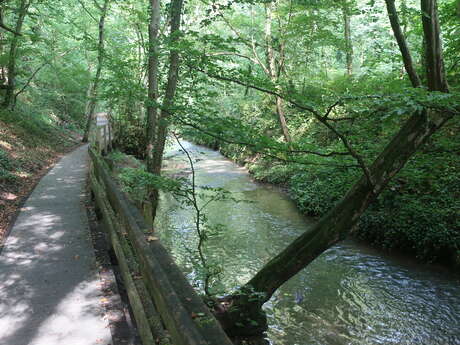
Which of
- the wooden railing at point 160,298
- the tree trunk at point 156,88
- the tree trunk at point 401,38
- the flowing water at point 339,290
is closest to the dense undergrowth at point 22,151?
the tree trunk at point 156,88

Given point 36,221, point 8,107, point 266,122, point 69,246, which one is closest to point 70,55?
point 8,107

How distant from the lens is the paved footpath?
382 centimetres

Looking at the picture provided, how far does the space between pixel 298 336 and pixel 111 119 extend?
14844 mm

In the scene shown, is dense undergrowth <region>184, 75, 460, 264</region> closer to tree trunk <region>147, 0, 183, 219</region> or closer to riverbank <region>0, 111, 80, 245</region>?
tree trunk <region>147, 0, 183, 219</region>

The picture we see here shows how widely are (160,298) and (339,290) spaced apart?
5732 mm

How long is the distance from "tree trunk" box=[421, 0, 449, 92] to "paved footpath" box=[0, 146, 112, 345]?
4.75 metres

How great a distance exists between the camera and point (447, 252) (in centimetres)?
839

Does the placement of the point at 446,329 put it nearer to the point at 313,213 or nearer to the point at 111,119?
the point at 313,213

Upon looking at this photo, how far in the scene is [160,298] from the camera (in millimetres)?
2705

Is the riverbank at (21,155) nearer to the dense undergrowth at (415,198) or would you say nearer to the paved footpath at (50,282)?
the paved footpath at (50,282)

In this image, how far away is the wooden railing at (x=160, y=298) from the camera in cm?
219

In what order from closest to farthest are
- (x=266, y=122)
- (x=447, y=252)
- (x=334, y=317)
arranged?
(x=334, y=317)
(x=447, y=252)
(x=266, y=122)

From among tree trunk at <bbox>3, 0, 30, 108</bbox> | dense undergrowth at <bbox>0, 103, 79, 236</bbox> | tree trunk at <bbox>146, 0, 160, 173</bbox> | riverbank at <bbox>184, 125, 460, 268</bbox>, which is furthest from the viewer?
tree trunk at <bbox>3, 0, 30, 108</bbox>

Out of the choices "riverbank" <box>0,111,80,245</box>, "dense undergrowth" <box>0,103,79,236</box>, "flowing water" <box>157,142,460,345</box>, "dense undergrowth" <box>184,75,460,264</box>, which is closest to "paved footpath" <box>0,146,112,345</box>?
"riverbank" <box>0,111,80,245</box>
